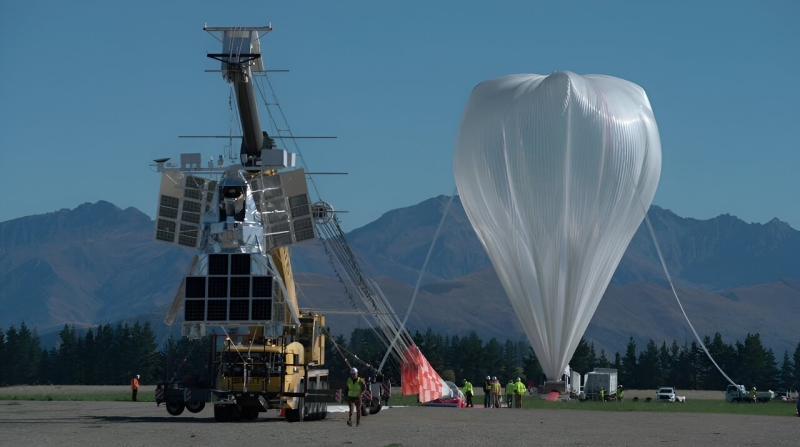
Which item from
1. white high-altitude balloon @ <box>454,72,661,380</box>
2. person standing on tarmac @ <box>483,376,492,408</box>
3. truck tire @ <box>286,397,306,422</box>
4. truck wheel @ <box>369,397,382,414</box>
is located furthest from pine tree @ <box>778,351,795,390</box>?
truck tire @ <box>286,397,306,422</box>

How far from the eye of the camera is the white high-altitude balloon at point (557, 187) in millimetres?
55812

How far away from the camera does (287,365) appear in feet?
127

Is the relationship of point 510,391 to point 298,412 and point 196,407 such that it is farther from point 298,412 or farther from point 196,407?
point 298,412

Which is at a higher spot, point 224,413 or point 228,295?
point 228,295

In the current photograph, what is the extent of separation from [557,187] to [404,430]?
22.7 meters

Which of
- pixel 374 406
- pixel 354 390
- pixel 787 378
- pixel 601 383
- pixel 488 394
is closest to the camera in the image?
pixel 354 390

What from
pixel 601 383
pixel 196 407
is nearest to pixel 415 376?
pixel 196 407

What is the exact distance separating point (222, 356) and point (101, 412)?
10.6m

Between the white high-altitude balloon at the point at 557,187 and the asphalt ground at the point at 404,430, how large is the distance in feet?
34.3

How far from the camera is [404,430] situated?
35344 millimetres

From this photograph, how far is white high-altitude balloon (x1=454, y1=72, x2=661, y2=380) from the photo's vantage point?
183ft

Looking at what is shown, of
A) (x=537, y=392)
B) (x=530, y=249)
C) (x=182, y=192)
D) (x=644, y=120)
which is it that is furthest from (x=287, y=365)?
(x=537, y=392)

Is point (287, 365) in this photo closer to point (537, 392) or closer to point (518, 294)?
point (518, 294)

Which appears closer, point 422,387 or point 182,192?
point 182,192
